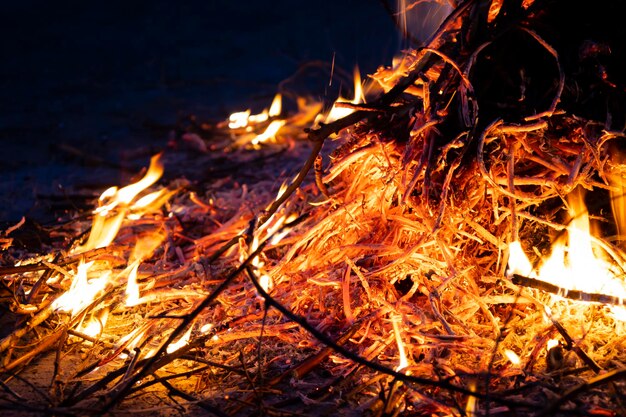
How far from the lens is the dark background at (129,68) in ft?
18.9

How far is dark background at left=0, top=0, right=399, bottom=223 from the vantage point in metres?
5.77

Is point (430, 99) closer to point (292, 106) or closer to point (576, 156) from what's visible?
point (576, 156)

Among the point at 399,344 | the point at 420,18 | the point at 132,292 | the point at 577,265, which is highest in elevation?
the point at 420,18

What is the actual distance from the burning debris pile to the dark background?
2224 millimetres

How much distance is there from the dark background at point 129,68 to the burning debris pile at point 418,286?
2224 mm

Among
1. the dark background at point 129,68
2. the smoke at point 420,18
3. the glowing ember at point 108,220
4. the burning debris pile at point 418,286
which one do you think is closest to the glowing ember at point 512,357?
the burning debris pile at point 418,286

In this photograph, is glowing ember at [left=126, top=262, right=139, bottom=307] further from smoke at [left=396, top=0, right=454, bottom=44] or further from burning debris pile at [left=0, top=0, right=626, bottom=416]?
smoke at [left=396, top=0, right=454, bottom=44]

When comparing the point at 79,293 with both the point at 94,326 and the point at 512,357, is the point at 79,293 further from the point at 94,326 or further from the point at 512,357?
the point at 512,357

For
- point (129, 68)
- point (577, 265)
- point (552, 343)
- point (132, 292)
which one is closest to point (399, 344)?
point (552, 343)

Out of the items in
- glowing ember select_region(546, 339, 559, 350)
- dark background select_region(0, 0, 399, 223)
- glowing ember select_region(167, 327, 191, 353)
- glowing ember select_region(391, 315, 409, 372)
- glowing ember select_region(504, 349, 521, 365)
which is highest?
glowing ember select_region(546, 339, 559, 350)

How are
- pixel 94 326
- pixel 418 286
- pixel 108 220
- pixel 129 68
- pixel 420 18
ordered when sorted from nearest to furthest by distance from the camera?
pixel 418 286 → pixel 94 326 → pixel 108 220 → pixel 420 18 → pixel 129 68

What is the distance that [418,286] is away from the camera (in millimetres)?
2496

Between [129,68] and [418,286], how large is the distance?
9.03 m

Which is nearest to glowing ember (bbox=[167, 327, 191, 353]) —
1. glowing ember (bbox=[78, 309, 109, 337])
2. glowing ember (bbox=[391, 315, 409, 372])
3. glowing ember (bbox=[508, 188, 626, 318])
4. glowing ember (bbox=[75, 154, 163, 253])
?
glowing ember (bbox=[78, 309, 109, 337])
